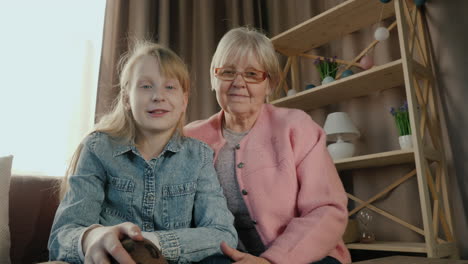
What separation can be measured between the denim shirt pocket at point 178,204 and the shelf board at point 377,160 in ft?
3.62

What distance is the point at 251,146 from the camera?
1282 millimetres

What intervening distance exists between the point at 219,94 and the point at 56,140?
1.13 meters

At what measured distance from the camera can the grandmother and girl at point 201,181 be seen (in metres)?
0.91

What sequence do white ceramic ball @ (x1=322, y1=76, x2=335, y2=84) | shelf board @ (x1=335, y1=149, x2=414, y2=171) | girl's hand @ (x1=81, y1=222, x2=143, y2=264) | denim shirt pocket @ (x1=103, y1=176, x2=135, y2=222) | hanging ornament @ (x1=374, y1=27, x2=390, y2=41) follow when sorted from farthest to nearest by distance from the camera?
white ceramic ball @ (x1=322, y1=76, x2=335, y2=84), hanging ornament @ (x1=374, y1=27, x2=390, y2=41), shelf board @ (x1=335, y1=149, x2=414, y2=171), denim shirt pocket @ (x1=103, y1=176, x2=135, y2=222), girl's hand @ (x1=81, y1=222, x2=143, y2=264)

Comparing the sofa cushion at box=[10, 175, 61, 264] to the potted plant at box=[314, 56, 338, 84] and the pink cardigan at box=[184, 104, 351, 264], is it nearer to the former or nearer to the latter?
the pink cardigan at box=[184, 104, 351, 264]

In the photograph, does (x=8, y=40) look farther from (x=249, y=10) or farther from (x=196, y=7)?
(x=249, y=10)

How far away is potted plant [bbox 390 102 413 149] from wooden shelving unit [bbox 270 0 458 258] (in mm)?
57

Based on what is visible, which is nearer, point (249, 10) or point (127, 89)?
point (127, 89)

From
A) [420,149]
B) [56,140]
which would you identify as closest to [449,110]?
[420,149]

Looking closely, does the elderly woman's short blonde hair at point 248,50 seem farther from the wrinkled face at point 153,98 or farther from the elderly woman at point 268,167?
the wrinkled face at point 153,98

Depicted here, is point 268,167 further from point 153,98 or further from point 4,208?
point 4,208

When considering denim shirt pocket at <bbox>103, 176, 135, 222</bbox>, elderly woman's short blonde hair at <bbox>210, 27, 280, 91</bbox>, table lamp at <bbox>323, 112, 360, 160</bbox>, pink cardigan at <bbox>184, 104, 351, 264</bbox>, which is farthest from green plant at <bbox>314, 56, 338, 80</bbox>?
denim shirt pocket at <bbox>103, 176, 135, 222</bbox>

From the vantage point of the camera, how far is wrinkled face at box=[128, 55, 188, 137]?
1.06m

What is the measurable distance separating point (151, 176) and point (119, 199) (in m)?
0.10
